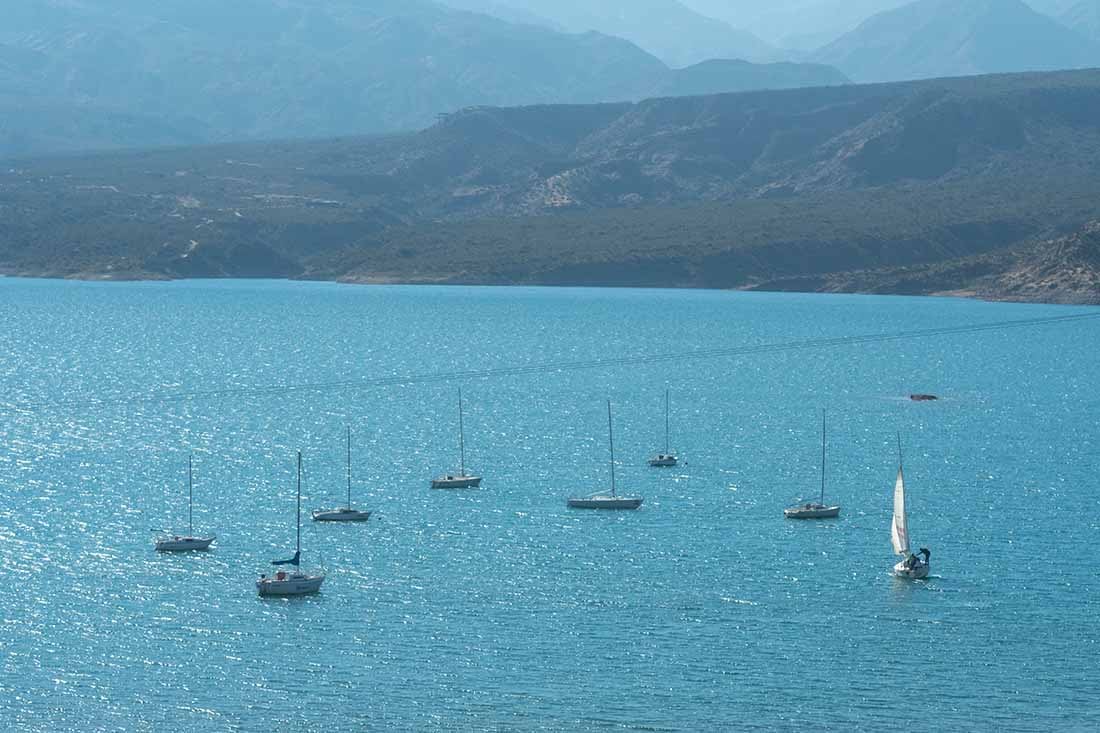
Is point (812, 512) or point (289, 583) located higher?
point (812, 512)

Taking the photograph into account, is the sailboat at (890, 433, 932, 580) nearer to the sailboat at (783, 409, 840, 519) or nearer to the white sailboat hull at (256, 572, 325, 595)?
the sailboat at (783, 409, 840, 519)

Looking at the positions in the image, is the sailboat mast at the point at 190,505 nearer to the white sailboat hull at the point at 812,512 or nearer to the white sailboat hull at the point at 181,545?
the white sailboat hull at the point at 181,545

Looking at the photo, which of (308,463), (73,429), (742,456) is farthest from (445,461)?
(73,429)

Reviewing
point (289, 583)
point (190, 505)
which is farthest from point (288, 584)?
point (190, 505)

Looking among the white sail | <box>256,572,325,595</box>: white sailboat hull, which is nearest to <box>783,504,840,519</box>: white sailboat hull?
the white sail

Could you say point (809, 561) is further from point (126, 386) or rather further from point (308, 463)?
point (126, 386)

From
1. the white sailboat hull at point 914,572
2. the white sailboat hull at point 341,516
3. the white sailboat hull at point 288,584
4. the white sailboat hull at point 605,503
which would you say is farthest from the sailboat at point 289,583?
the white sailboat hull at point 914,572

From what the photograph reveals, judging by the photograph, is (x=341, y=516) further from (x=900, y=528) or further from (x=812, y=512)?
(x=900, y=528)

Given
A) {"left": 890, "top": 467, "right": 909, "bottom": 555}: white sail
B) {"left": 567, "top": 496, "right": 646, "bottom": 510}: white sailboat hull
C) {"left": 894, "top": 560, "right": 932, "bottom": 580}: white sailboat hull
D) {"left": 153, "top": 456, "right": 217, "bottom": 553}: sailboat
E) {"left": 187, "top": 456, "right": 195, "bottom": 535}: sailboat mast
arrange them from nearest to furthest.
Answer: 1. {"left": 894, "top": 560, "right": 932, "bottom": 580}: white sailboat hull
2. {"left": 890, "top": 467, "right": 909, "bottom": 555}: white sail
3. {"left": 153, "top": 456, "right": 217, "bottom": 553}: sailboat
4. {"left": 187, "top": 456, "right": 195, "bottom": 535}: sailboat mast
5. {"left": 567, "top": 496, "right": 646, "bottom": 510}: white sailboat hull
